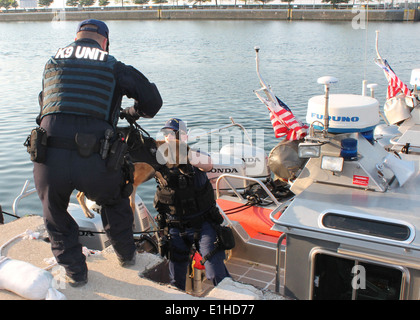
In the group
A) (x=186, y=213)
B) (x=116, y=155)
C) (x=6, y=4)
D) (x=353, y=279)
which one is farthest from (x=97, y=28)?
(x=6, y=4)

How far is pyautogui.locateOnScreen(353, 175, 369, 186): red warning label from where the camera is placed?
317 cm

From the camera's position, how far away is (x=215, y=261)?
3.53 meters

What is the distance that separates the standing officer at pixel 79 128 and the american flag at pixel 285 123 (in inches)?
111

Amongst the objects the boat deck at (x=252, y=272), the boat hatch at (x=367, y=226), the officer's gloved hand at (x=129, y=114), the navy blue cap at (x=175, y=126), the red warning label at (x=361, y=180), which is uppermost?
the officer's gloved hand at (x=129, y=114)

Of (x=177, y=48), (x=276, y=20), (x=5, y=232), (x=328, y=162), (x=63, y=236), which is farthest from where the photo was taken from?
(x=276, y=20)

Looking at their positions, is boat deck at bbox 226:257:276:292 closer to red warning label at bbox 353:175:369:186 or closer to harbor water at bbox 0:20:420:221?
red warning label at bbox 353:175:369:186

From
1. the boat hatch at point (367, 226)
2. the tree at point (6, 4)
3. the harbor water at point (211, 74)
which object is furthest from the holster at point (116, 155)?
the tree at point (6, 4)

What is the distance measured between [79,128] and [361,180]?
1.97m

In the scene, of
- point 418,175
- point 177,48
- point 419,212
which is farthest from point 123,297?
point 177,48

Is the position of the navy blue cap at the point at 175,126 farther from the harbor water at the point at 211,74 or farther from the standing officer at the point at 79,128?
the harbor water at the point at 211,74

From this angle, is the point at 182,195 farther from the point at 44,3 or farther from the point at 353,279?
the point at 44,3

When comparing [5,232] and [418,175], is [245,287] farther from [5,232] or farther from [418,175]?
[5,232]

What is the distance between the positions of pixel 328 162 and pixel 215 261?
118cm

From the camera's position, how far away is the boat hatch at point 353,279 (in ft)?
8.50
